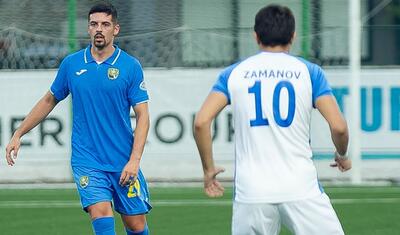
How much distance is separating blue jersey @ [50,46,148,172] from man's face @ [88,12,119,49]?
12 centimetres

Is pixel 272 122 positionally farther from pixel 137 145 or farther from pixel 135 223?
pixel 135 223

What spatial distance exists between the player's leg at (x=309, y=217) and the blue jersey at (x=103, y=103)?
2.24m

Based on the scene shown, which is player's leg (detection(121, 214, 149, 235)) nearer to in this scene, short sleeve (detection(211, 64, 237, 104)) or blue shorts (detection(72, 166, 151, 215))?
blue shorts (detection(72, 166, 151, 215))

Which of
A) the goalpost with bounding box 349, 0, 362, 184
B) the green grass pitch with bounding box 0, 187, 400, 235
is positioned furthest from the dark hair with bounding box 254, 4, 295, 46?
the goalpost with bounding box 349, 0, 362, 184

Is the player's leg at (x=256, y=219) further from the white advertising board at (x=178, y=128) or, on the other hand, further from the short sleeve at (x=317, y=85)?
the white advertising board at (x=178, y=128)

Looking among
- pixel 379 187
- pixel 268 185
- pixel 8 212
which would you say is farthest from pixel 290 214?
pixel 379 187

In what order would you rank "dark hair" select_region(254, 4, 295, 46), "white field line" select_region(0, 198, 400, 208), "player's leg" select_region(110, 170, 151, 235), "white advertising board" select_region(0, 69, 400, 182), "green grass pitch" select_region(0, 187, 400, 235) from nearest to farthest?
"dark hair" select_region(254, 4, 295, 46)
"player's leg" select_region(110, 170, 151, 235)
"green grass pitch" select_region(0, 187, 400, 235)
"white field line" select_region(0, 198, 400, 208)
"white advertising board" select_region(0, 69, 400, 182)

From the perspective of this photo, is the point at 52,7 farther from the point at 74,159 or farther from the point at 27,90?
the point at 74,159

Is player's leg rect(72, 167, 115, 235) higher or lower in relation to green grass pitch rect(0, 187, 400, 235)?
higher

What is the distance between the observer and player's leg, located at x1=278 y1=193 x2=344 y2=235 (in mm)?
6430

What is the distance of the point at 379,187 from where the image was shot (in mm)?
15805

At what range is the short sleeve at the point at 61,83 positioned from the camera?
28.0 ft

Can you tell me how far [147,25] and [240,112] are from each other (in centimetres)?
1091

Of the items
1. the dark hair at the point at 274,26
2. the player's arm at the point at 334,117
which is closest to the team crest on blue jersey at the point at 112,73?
the dark hair at the point at 274,26
